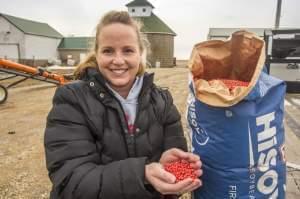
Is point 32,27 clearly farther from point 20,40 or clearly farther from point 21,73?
point 21,73

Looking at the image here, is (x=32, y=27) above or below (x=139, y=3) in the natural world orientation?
below

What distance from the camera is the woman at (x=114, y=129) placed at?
133 cm

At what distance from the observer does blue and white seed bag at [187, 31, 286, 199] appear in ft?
4.84

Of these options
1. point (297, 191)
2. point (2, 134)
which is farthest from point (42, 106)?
point (297, 191)

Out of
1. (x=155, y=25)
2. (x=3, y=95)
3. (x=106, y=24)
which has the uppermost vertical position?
(x=155, y=25)

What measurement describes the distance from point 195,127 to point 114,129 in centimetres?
39

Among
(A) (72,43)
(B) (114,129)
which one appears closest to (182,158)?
(B) (114,129)

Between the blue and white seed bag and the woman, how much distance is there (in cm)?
14

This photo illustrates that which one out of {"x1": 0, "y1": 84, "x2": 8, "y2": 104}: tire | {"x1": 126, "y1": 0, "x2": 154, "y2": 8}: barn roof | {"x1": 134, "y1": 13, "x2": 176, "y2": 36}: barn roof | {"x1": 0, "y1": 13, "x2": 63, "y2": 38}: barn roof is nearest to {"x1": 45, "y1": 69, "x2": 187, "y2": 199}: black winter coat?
{"x1": 0, "y1": 84, "x2": 8, "y2": 104}: tire

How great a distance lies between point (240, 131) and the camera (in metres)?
1.49

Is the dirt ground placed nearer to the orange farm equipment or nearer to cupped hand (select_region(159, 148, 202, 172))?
the orange farm equipment

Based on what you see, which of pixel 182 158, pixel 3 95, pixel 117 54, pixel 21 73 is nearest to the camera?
pixel 182 158

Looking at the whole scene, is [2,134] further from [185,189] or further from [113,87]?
[185,189]

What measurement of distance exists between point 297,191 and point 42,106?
671 centimetres
